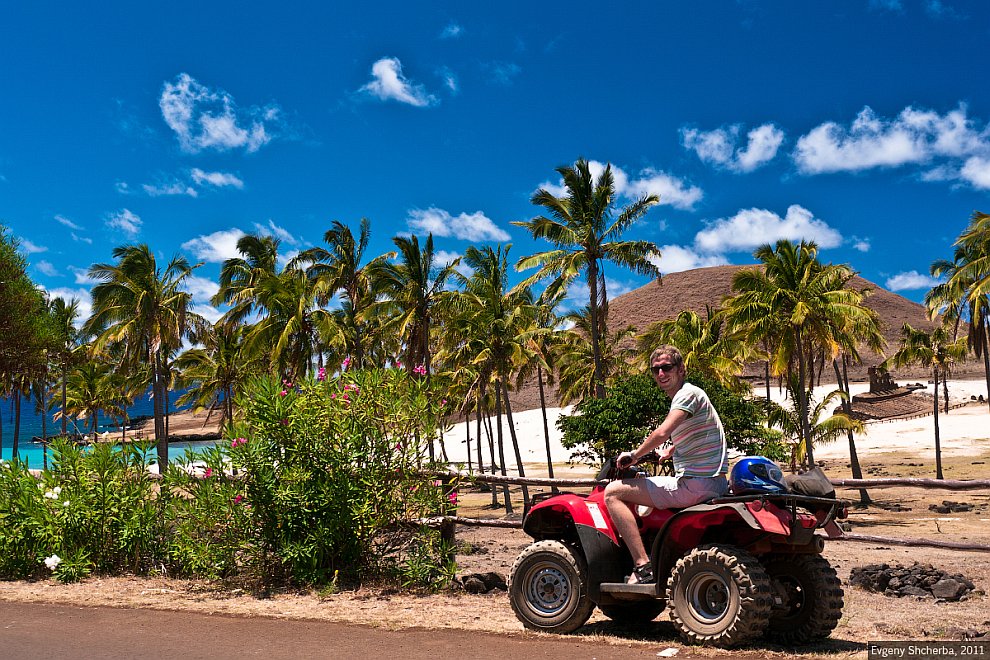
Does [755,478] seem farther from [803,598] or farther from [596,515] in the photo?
[596,515]

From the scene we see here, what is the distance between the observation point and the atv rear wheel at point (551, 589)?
595 centimetres

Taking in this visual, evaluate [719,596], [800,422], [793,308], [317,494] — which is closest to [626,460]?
[719,596]

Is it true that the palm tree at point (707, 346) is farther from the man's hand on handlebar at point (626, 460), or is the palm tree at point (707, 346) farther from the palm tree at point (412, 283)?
the man's hand on handlebar at point (626, 460)

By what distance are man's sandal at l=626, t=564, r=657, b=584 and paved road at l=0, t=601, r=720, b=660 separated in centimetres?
45

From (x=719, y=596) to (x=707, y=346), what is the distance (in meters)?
34.6

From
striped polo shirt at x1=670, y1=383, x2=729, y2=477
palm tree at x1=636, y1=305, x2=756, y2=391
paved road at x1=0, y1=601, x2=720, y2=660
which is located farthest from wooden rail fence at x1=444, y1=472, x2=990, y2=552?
palm tree at x1=636, y1=305, x2=756, y2=391

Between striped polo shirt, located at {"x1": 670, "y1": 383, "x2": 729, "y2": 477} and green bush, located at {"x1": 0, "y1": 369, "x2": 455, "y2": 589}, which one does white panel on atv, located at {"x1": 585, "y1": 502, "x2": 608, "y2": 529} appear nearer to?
striped polo shirt, located at {"x1": 670, "y1": 383, "x2": 729, "y2": 477}

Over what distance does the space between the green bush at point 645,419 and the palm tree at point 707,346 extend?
4.46 m

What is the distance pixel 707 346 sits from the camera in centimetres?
3875

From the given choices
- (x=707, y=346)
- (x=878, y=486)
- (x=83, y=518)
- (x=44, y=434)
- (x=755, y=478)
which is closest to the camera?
(x=755, y=478)

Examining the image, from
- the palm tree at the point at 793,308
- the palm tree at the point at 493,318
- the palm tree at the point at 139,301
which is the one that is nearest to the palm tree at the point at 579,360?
the palm tree at the point at 493,318

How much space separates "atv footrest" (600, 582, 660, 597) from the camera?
5527mm

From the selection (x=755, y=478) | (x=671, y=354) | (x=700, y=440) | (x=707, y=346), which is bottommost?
(x=755, y=478)

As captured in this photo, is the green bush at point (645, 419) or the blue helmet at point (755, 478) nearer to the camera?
the blue helmet at point (755, 478)
